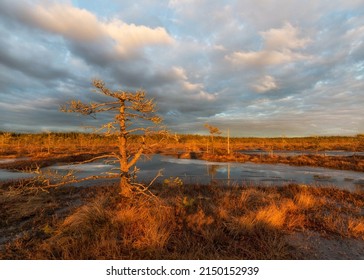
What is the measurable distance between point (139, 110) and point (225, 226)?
442 centimetres

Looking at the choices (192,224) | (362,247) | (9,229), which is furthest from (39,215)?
(362,247)

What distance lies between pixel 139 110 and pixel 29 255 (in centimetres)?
468

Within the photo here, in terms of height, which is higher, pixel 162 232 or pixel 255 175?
pixel 162 232

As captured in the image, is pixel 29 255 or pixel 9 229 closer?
pixel 29 255

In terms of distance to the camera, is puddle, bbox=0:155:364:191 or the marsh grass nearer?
the marsh grass

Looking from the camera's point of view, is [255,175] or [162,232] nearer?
[162,232]

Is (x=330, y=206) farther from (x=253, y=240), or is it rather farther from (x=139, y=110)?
(x=139, y=110)

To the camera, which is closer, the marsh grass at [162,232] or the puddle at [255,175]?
the marsh grass at [162,232]

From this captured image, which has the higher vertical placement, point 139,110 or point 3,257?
point 139,110

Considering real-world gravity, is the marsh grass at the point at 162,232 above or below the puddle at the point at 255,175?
above

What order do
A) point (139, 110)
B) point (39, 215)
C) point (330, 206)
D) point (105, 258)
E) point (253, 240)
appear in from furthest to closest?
point (330, 206) < point (39, 215) < point (139, 110) < point (253, 240) < point (105, 258)

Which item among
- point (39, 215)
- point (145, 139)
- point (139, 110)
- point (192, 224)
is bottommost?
point (39, 215)

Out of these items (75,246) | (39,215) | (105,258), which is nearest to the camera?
(105,258)

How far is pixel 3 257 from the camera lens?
17.2 ft
